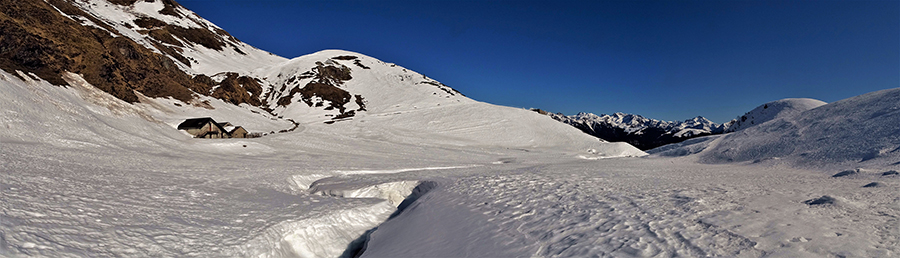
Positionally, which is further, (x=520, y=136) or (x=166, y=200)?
(x=520, y=136)

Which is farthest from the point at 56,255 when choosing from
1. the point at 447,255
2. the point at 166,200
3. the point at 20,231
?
the point at 447,255

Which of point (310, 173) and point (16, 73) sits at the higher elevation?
point (16, 73)

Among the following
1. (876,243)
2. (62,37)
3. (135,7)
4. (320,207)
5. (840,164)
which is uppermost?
(135,7)

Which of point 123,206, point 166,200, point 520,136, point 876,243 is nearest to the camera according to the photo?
point 876,243

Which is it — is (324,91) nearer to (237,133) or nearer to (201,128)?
(237,133)

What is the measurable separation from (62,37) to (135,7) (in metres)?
162

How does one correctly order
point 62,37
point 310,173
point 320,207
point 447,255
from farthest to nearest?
1. point 62,37
2. point 310,173
3. point 320,207
4. point 447,255

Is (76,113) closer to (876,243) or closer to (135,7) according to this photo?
(876,243)

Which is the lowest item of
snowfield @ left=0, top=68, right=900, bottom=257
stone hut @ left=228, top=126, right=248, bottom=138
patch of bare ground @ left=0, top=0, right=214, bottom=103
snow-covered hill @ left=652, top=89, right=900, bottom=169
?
snowfield @ left=0, top=68, right=900, bottom=257

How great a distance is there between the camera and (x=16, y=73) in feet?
96.6

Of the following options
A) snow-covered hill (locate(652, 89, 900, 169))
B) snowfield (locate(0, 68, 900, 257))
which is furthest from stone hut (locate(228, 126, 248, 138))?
snow-covered hill (locate(652, 89, 900, 169))

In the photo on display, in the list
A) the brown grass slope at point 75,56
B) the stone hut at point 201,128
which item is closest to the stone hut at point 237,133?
the stone hut at point 201,128

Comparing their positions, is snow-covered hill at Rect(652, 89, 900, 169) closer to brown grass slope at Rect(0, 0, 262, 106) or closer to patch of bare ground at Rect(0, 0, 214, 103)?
patch of bare ground at Rect(0, 0, 214, 103)

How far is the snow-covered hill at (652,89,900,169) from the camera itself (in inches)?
491
